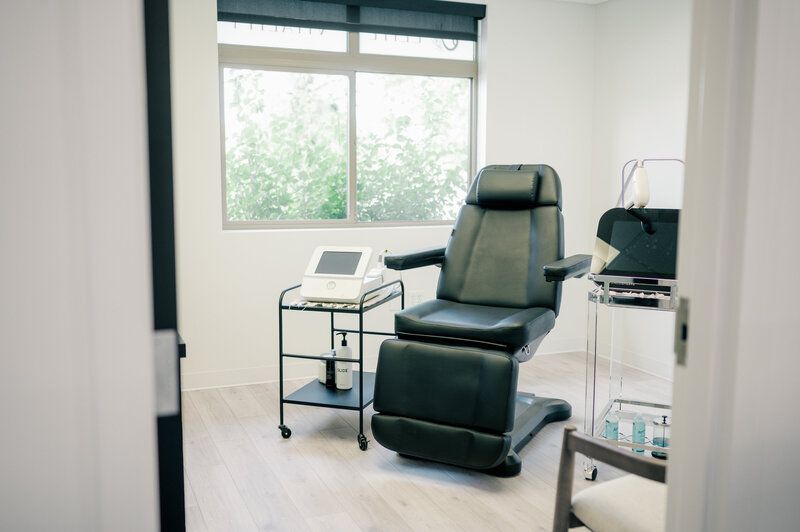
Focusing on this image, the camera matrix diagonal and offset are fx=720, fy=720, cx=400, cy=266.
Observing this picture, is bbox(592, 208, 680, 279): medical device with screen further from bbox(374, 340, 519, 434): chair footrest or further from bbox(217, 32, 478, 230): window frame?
bbox(217, 32, 478, 230): window frame

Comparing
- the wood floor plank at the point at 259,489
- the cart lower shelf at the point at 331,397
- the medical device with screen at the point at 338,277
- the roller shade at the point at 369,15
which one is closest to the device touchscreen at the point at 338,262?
the medical device with screen at the point at 338,277

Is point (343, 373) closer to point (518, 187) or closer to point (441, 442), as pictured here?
point (441, 442)

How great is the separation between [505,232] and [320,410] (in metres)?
1.24

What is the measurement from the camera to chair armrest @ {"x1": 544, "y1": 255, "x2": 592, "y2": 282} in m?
2.82

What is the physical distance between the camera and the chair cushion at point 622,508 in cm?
146

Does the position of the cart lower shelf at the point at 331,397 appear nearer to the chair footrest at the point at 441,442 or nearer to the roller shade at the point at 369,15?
the chair footrest at the point at 441,442

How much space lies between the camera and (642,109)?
A: 421cm

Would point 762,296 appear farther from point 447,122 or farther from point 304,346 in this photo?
point 447,122

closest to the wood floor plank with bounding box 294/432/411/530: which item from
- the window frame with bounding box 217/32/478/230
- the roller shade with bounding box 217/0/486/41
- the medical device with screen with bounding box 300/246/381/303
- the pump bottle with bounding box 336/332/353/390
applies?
the pump bottle with bounding box 336/332/353/390

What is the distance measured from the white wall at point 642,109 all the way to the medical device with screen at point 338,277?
1844 mm

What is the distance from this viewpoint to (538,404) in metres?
3.36

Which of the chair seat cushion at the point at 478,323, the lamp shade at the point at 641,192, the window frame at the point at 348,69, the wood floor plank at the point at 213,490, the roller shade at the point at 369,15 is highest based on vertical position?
the roller shade at the point at 369,15

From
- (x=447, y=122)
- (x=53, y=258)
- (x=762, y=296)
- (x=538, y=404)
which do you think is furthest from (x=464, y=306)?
(x=53, y=258)

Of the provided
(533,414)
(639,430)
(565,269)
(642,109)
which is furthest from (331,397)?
(642,109)
